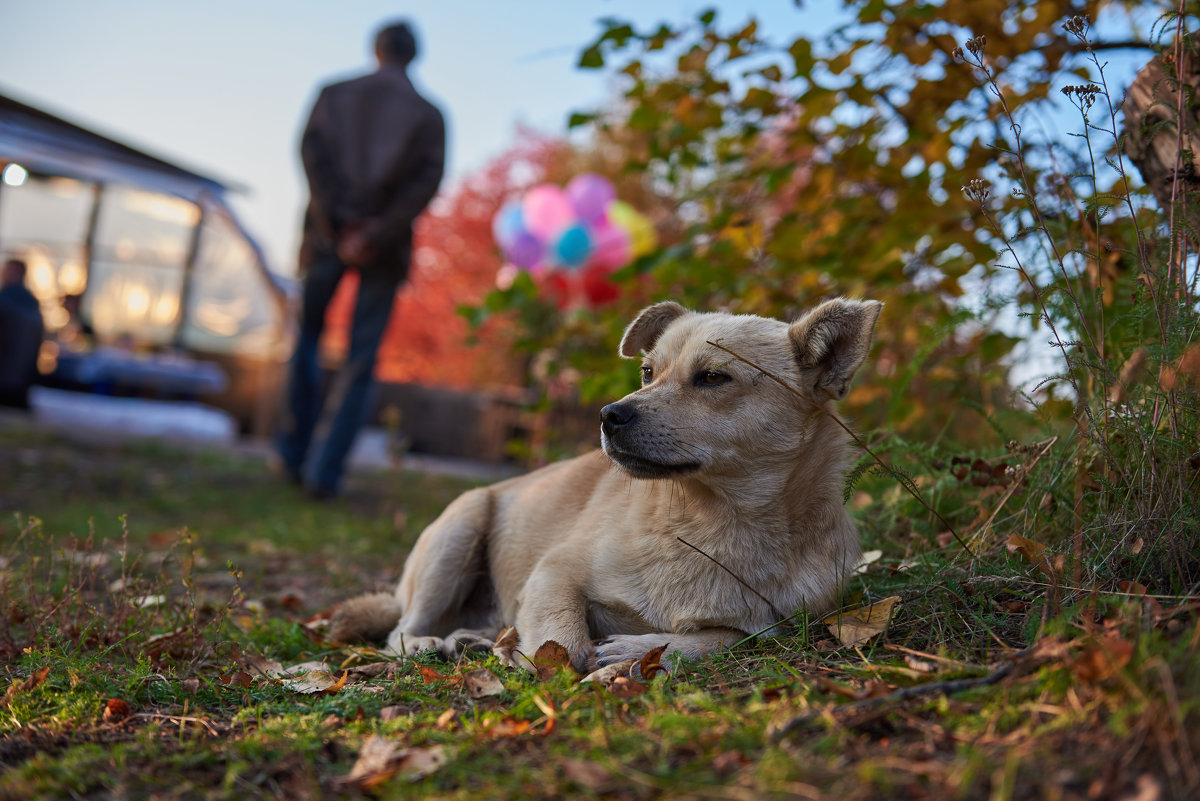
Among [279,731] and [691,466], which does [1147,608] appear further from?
[279,731]

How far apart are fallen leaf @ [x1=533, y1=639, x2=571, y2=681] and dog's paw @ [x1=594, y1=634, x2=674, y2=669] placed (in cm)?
10

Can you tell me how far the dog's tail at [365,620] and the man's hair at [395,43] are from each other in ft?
17.3

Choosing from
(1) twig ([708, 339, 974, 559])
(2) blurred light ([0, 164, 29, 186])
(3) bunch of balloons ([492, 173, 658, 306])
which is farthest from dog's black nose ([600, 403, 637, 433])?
(3) bunch of balloons ([492, 173, 658, 306])

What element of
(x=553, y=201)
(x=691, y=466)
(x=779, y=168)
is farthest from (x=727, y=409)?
(x=553, y=201)

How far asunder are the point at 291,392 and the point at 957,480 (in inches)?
226

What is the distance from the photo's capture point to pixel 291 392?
7.58 metres

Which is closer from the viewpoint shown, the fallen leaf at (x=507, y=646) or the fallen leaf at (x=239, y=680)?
the fallen leaf at (x=239, y=680)

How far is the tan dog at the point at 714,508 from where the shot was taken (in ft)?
9.20

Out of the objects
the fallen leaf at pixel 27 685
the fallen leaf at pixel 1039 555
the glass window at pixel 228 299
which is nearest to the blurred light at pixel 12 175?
the fallen leaf at pixel 27 685

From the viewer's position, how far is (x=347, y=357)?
23.8ft

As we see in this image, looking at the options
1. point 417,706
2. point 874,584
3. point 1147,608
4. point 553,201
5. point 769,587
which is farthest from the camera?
point 553,201

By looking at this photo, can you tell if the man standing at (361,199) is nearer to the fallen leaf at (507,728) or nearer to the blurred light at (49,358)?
the fallen leaf at (507,728)

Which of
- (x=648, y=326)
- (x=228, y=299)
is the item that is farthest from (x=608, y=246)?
(x=648, y=326)

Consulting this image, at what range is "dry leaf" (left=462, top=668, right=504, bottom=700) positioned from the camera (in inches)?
93.6
